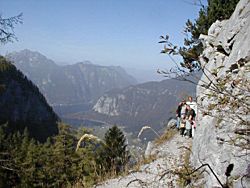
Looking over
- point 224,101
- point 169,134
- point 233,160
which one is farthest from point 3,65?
point 169,134

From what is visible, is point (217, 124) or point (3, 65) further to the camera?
point (3, 65)

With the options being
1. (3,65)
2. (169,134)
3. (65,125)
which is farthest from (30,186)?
(3,65)

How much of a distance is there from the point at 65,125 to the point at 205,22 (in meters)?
18.2

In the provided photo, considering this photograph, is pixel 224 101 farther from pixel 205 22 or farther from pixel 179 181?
pixel 205 22

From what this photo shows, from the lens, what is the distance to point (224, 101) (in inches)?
91.4

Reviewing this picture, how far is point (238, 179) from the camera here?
4078mm

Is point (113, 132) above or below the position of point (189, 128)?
below

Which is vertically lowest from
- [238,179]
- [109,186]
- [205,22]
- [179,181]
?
[109,186]

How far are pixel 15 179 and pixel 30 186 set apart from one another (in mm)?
6498

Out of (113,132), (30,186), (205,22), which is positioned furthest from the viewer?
(113,132)

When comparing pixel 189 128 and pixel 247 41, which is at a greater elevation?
pixel 247 41

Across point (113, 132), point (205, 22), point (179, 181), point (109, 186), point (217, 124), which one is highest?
point (205, 22)

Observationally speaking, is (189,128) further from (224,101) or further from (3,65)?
(224,101)

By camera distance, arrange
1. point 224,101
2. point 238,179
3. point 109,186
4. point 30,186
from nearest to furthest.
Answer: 1. point 224,101
2. point 238,179
3. point 109,186
4. point 30,186
